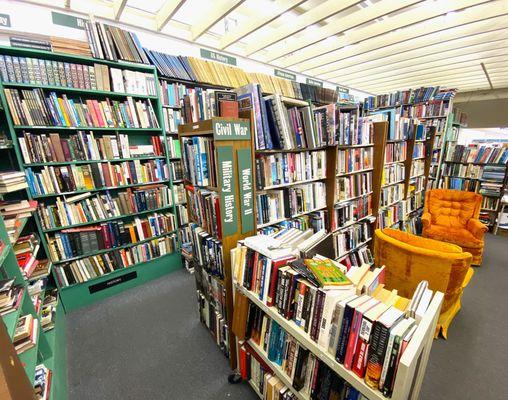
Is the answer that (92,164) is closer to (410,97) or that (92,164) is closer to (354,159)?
(354,159)

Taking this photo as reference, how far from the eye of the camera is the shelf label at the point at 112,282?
2434 mm

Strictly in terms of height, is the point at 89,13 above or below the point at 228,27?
below

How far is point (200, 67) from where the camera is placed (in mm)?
2895

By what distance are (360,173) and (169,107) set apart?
252 cm

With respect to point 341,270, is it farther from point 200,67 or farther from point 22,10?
point 22,10

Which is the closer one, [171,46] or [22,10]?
[22,10]

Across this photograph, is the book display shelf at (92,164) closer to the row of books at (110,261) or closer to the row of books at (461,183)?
the row of books at (110,261)

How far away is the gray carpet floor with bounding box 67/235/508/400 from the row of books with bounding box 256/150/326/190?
148 cm

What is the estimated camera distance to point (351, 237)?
8.65 ft

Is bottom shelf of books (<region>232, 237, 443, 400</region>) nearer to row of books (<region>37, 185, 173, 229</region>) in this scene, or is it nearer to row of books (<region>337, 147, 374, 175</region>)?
row of books (<region>337, 147, 374, 175</region>)

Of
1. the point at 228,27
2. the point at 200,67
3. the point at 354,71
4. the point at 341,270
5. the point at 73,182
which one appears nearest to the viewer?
the point at 341,270

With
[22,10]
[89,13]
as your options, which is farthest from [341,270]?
[22,10]

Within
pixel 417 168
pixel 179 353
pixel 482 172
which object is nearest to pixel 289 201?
pixel 179 353

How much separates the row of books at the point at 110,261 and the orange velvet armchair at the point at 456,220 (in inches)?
147
